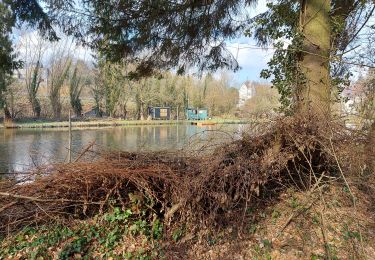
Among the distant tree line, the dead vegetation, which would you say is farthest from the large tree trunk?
the distant tree line

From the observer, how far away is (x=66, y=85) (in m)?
42.9

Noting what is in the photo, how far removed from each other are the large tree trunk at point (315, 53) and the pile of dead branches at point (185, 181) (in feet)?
2.83

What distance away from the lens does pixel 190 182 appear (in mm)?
3771

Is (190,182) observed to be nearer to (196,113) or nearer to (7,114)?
(7,114)

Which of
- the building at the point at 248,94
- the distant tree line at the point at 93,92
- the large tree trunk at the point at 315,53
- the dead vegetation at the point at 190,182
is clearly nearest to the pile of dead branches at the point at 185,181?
the dead vegetation at the point at 190,182

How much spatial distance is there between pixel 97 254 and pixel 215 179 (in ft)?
5.25

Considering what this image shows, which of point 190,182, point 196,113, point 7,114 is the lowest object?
point 190,182

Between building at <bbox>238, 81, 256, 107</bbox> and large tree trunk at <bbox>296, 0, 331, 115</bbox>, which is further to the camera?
building at <bbox>238, 81, 256, 107</bbox>

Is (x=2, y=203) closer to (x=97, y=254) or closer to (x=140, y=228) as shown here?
(x=97, y=254)

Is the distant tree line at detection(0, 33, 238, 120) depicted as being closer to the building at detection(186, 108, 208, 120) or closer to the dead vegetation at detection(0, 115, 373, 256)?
the building at detection(186, 108, 208, 120)

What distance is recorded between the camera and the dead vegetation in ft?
12.5

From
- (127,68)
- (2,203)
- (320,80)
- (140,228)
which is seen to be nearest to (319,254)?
(140,228)

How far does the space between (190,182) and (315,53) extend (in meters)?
2.74

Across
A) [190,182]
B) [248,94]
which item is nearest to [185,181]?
[190,182]
